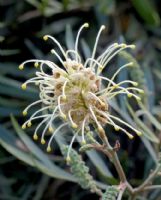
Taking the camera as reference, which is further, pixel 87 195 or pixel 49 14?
pixel 49 14

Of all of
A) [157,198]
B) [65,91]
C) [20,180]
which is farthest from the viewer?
[20,180]

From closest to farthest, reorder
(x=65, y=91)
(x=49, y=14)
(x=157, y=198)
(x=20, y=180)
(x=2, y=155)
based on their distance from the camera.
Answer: (x=65, y=91) → (x=157, y=198) → (x=2, y=155) → (x=20, y=180) → (x=49, y=14)

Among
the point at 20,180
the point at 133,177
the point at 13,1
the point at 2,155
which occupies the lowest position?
the point at 133,177

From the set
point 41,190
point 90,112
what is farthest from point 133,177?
point 90,112

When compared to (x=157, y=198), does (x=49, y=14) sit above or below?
above

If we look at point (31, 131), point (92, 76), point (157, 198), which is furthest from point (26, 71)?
point (92, 76)

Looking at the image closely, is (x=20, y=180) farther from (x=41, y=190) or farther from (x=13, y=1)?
(x=13, y=1)
